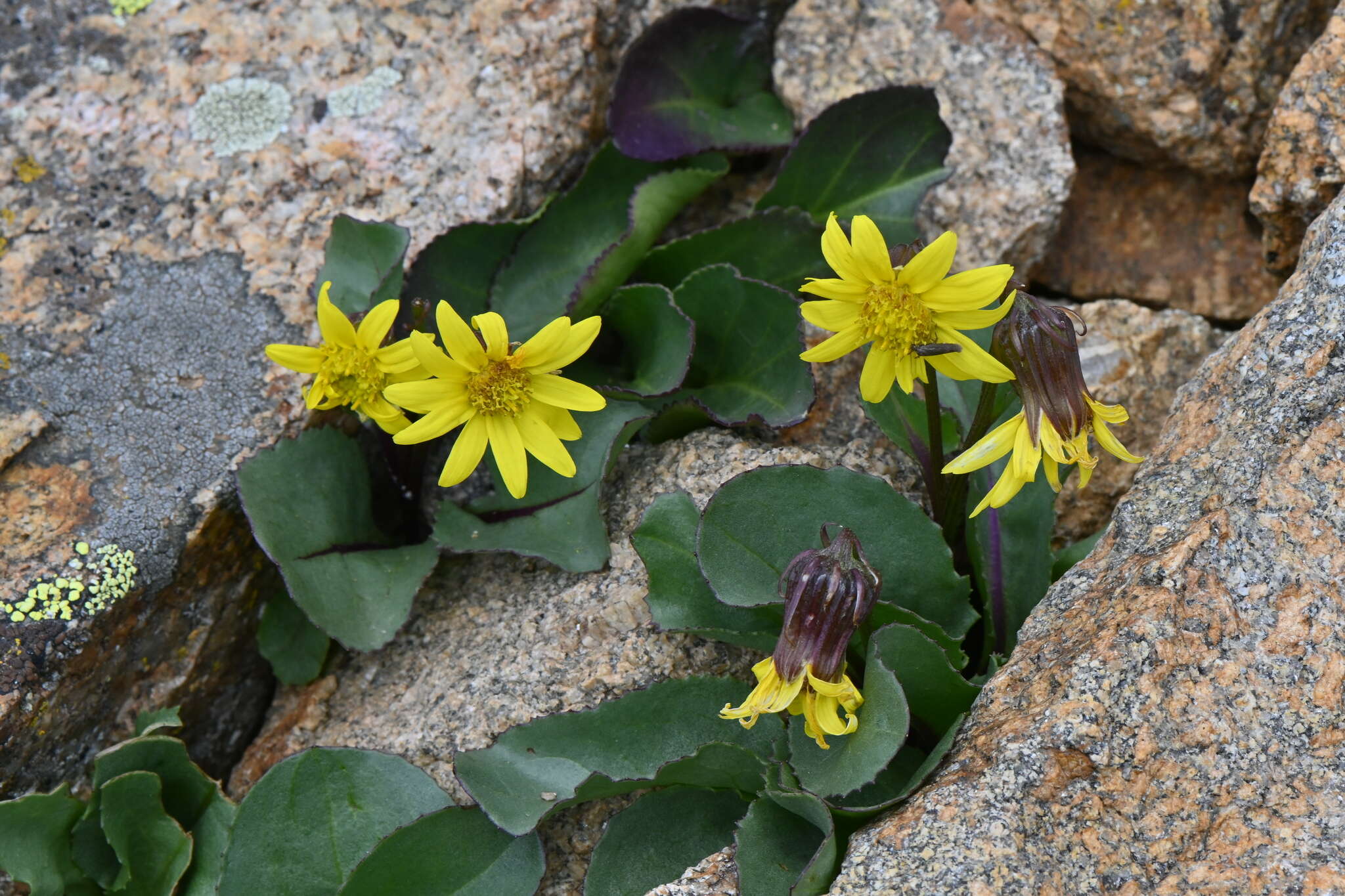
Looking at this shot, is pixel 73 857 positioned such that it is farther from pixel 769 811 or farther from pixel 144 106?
pixel 144 106

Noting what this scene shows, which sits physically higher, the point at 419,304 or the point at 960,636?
the point at 419,304

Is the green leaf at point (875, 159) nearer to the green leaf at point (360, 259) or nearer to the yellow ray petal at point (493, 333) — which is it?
the green leaf at point (360, 259)

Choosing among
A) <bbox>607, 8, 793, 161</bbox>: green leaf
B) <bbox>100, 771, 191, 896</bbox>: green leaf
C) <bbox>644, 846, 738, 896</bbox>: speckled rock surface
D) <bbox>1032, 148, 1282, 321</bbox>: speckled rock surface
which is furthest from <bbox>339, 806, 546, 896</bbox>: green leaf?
<bbox>1032, 148, 1282, 321</bbox>: speckled rock surface

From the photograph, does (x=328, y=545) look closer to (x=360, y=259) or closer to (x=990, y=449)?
(x=360, y=259)

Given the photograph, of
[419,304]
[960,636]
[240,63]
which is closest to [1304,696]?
[960,636]

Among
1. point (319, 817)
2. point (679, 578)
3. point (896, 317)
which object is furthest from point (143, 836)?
point (896, 317)

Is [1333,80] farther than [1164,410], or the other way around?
[1164,410]
